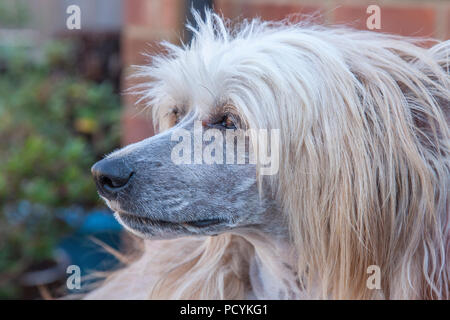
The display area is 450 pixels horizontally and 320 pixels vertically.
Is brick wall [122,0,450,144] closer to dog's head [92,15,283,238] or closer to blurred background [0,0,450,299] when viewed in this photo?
blurred background [0,0,450,299]

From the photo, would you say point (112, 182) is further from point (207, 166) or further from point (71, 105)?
point (71, 105)

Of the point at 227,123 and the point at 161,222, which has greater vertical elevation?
the point at 227,123

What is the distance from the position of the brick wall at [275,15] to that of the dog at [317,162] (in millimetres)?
143

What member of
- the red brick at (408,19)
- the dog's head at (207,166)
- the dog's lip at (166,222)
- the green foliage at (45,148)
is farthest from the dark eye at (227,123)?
the green foliage at (45,148)

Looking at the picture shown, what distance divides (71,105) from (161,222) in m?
1.85

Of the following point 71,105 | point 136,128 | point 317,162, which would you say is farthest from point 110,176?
point 71,105

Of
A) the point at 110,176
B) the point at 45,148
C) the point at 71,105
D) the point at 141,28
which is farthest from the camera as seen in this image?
the point at 71,105

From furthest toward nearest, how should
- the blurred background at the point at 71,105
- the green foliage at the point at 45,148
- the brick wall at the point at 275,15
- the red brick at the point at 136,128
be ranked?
1. the green foliage at the point at 45,148
2. the red brick at the point at 136,128
3. the blurred background at the point at 71,105
4. the brick wall at the point at 275,15

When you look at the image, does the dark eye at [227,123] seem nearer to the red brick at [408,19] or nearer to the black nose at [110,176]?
the black nose at [110,176]

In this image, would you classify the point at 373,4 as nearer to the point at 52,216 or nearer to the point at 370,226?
the point at 370,226

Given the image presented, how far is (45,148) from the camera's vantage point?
2.09 meters

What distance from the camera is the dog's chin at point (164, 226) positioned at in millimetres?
910

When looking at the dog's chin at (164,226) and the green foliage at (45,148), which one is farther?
the green foliage at (45,148)

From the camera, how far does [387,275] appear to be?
0.93 meters
